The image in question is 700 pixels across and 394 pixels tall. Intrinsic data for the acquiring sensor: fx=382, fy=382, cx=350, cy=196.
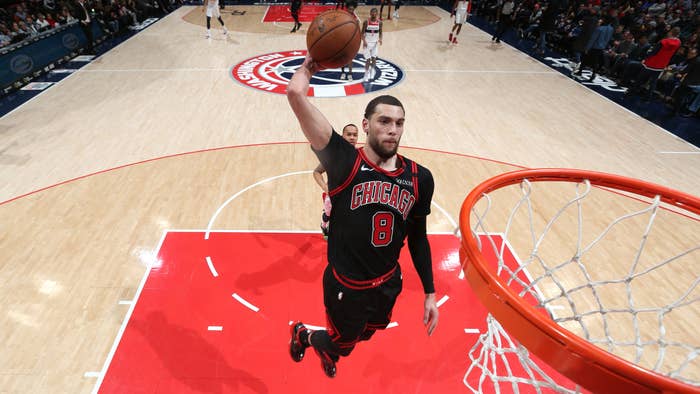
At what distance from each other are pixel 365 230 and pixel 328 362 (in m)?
1.41

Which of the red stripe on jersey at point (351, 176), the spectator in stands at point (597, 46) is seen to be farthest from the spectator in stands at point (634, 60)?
the red stripe on jersey at point (351, 176)

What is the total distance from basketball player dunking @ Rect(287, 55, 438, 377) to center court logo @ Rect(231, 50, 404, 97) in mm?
7763

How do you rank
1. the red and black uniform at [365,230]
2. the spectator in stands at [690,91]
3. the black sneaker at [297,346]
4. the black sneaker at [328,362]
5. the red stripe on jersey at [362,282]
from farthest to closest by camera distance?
1. the spectator in stands at [690,91]
2. the black sneaker at [297,346]
3. the black sneaker at [328,362]
4. the red stripe on jersey at [362,282]
5. the red and black uniform at [365,230]

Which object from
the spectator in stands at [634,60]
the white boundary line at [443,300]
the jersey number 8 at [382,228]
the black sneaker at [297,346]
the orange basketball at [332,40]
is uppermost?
the orange basketball at [332,40]

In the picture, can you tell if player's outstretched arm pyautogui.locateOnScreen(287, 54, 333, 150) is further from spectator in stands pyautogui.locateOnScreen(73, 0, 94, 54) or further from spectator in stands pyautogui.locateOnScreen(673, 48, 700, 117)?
spectator in stands pyautogui.locateOnScreen(73, 0, 94, 54)

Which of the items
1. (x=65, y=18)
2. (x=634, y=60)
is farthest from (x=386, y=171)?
(x=65, y=18)

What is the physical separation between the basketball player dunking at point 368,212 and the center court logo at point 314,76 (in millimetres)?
7763

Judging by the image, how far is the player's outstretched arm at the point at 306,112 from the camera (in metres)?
1.94

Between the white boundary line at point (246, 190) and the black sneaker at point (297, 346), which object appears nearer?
the black sneaker at point (297, 346)

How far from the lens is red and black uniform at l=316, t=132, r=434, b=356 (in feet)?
7.70

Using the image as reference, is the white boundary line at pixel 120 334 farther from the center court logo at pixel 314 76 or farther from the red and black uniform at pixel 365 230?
the center court logo at pixel 314 76

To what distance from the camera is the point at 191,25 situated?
1684 cm

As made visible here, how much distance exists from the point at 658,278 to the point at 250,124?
24.6 ft

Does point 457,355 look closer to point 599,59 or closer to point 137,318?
point 137,318
